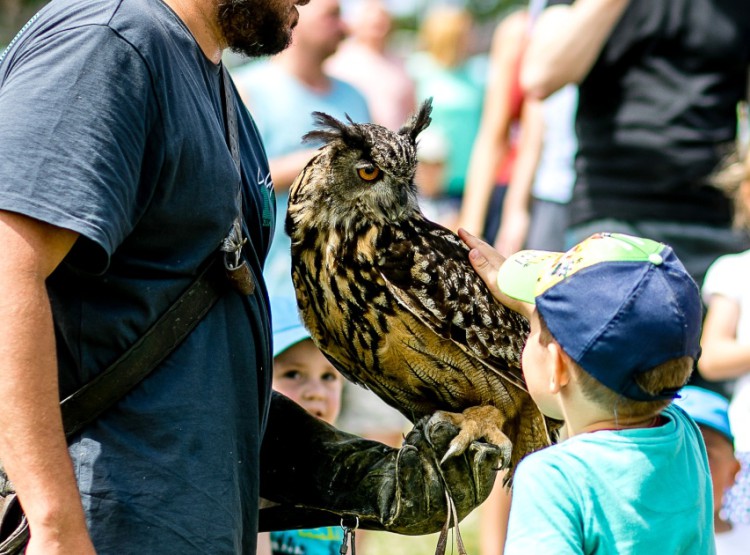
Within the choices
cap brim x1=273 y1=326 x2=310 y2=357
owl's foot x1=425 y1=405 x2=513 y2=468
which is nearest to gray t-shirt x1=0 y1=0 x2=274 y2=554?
owl's foot x1=425 y1=405 x2=513 y2=468

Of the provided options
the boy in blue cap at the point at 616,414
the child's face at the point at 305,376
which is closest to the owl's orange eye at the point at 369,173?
the child's face at the point at 305,376

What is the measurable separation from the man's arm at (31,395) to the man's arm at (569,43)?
2.91 metres

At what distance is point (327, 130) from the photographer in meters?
3.40

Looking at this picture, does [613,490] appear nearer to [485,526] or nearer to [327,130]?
[327,130]

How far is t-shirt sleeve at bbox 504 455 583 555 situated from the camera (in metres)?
2.17

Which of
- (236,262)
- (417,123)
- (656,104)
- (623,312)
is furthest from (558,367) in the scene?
Answer: (656,104)

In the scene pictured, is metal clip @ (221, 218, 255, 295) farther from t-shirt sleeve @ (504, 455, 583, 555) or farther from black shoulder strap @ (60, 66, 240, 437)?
t-shirt sleeve @ (504, 455, 583, 555)

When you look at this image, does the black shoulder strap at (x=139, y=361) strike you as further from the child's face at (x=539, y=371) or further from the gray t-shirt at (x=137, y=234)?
the child's face at (x=539, y=371)

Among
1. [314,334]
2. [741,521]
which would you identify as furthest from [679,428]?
[741,521]

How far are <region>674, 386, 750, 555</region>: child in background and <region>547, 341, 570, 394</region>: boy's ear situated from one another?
2047 mm

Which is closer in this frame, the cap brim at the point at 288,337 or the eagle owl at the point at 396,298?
the eagle owl at the point at 396,298

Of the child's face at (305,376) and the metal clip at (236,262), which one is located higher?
the metal clip at (236,262)

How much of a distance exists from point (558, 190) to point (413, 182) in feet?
6.50

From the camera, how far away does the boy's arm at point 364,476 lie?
3.02m
